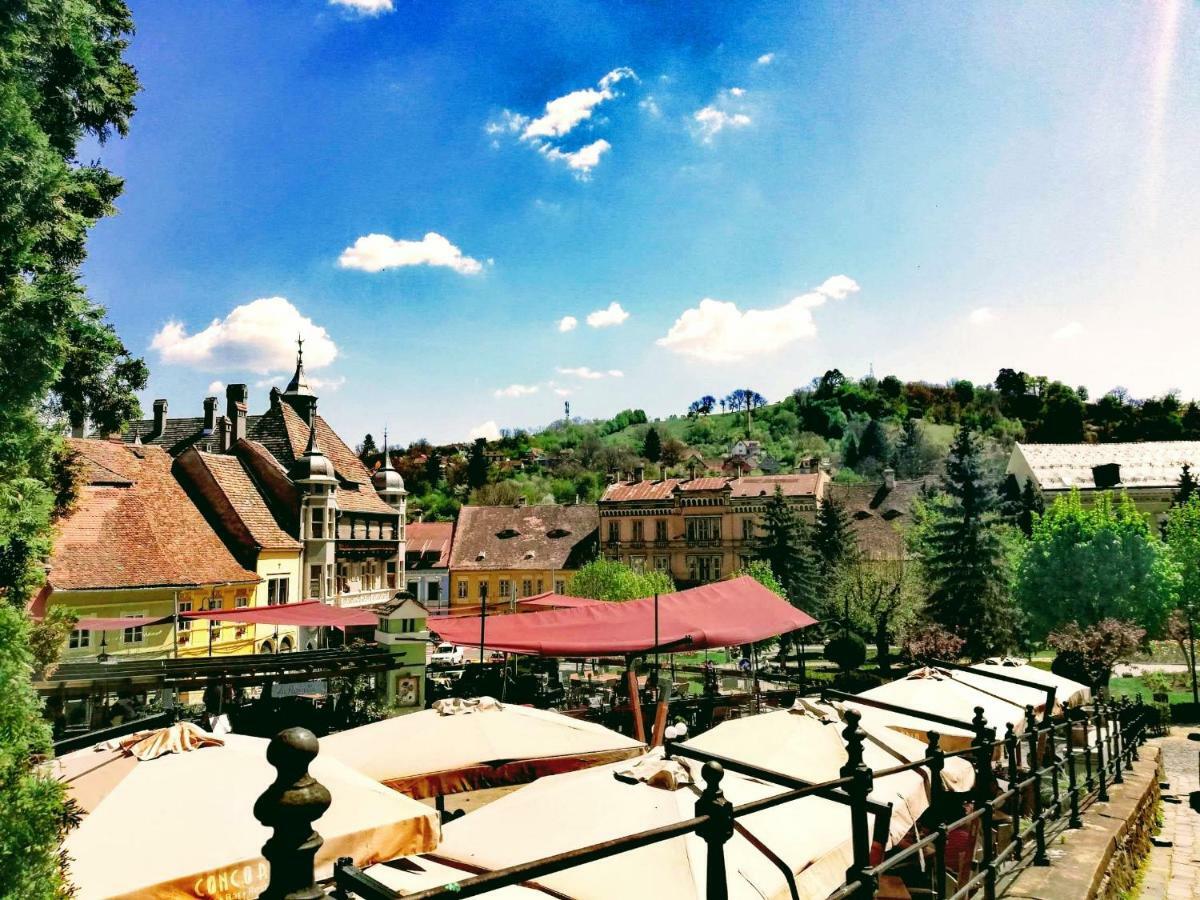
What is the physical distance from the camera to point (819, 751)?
6898 mm

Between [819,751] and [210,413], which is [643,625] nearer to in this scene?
[819,751]

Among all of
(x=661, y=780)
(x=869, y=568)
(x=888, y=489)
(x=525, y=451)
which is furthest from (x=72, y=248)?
(x=525, y=451)

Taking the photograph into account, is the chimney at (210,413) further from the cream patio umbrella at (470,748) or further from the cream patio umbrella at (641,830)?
the cream patio umbrella at (641,830)

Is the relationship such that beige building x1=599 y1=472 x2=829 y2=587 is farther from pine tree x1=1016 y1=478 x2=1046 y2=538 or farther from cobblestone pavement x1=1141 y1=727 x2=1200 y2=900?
cobblestone pavement x1=1141 y1=727 x2=1200 y2=900

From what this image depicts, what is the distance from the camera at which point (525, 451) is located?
424 ft

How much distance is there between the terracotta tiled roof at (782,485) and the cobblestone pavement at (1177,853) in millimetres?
40381

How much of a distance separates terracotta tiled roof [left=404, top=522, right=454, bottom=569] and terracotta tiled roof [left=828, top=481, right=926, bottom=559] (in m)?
28.6

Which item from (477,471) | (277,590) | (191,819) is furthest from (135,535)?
(477,471)

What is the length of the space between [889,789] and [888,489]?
61.2m

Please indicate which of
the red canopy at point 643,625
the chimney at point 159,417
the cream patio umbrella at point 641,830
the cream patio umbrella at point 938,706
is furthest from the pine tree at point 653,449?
the cream patio umbrella at point 641,830

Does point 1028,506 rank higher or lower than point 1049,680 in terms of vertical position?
higher

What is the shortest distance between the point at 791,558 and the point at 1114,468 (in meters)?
33.5

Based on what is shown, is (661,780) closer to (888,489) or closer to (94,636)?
(94,636)

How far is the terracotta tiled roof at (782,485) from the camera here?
5772 cm
